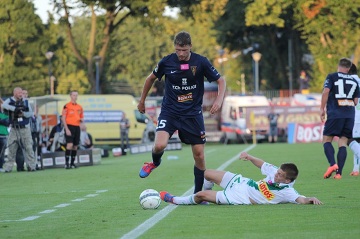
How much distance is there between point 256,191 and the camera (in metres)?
13.4


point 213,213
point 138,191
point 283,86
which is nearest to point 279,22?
point 283,86

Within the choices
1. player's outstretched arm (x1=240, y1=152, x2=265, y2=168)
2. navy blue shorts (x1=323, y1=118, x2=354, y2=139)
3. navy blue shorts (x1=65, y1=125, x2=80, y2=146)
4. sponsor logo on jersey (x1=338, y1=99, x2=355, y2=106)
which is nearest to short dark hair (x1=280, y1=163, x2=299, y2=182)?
player's outstretched arm (x1=240, y1=152, x2=265, y2=168)

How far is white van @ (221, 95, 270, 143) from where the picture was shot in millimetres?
55275

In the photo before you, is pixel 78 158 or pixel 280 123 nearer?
pixel 78 158

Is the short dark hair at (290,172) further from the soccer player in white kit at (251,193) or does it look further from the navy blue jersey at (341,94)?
the navy blue jersey at (341,94)

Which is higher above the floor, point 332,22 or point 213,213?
point 332,22

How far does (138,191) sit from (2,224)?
17.4 feet

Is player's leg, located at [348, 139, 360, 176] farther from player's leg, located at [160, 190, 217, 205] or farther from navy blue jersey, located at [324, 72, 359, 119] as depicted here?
player's leg, located at [160, 190, 217, 205]

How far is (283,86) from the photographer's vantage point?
7731 cm

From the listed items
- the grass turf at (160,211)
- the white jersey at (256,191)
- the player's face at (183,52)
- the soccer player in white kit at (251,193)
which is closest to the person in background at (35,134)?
the grass turf at (160,211)

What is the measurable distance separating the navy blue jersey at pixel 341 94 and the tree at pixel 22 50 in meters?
37.0

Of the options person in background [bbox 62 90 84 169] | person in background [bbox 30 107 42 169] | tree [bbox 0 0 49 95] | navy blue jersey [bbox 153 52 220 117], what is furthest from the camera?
tree [bbox 0 0 49 95]

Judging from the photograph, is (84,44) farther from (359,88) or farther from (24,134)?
(359,88)

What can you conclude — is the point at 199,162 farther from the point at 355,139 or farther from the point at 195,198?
the point at 355,139
